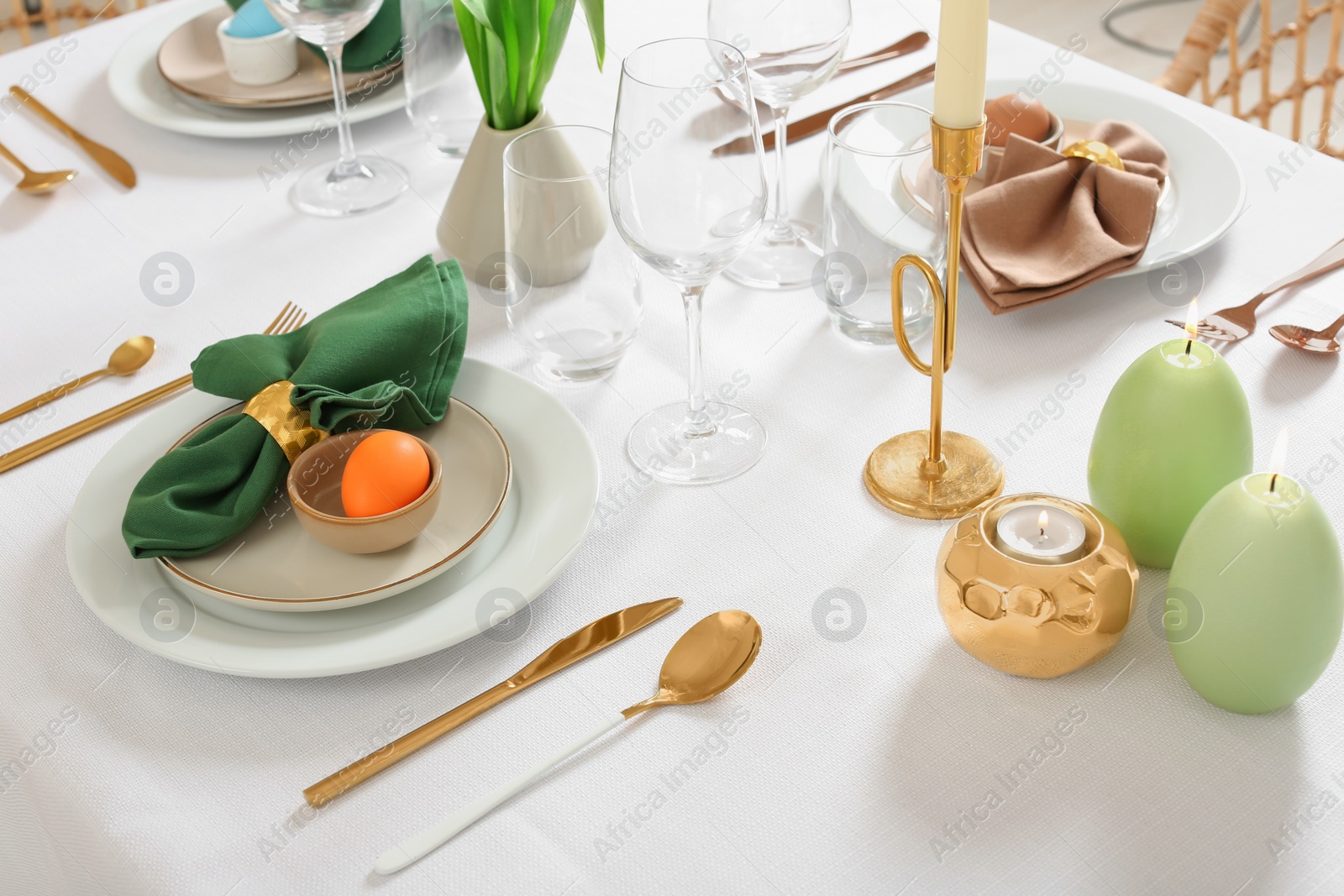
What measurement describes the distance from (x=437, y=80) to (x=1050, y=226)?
1.84ft

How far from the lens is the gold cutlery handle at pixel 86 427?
27.6 inches

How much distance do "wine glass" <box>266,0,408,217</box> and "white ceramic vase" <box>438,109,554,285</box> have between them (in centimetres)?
13

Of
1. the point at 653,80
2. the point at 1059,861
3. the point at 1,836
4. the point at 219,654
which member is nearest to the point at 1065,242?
the point at 653,80

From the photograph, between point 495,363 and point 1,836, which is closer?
point 1,836

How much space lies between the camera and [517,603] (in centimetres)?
56

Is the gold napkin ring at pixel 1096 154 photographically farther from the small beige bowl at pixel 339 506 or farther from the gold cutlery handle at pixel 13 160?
the gold cutlery handle at pixel 13 160

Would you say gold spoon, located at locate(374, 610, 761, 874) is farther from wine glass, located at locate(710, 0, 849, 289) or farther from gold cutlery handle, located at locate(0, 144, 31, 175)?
gold cutlery handle, located at locate(0, 144, 31, 175)

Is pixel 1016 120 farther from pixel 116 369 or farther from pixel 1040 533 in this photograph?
pixel 116 369

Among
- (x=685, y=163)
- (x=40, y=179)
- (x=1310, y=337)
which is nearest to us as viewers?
(x=685, y=163)

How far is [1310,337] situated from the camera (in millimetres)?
717

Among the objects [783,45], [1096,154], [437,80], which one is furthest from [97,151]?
[1096,154]

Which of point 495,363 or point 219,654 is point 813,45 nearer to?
point 495,363

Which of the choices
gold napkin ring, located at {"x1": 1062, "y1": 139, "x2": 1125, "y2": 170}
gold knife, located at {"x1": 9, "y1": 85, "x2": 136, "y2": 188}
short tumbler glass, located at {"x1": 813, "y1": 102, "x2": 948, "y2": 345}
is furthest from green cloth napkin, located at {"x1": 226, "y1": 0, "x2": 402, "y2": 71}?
gold napkin ring, located at {"x1": 1062, "y1": 139, "x2": 1125, "y2": 170}

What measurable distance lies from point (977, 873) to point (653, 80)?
405mm
